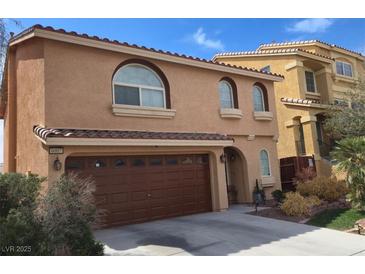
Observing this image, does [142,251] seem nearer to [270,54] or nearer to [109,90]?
[109,90]

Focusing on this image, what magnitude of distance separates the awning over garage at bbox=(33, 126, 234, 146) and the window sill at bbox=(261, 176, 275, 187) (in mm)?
3662

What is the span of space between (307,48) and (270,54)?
4500 millimetres

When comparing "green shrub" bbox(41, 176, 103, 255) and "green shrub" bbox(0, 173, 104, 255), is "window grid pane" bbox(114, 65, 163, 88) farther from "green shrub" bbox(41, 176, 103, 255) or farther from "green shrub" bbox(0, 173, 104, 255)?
"green shrub" bbox(41, 176, 103, 255)

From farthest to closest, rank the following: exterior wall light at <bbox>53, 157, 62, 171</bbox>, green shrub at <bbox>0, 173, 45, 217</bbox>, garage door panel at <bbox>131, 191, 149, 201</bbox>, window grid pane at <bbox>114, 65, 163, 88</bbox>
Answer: window grid pane at <bbox>114, 65, 163, 88</bbox> → garage door panel at <bbox>131, 191, 149, 201</bbox> → exterior wall light at <bbox>53, 157, 62, 171</bbox> → green shrub at <bbox>0, 173, 45, 217</bbox>

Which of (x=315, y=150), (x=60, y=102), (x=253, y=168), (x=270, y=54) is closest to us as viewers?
(x=60, y=102)

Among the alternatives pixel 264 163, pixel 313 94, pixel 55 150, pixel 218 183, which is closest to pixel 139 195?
pixel 55 150

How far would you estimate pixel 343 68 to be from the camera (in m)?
28.9

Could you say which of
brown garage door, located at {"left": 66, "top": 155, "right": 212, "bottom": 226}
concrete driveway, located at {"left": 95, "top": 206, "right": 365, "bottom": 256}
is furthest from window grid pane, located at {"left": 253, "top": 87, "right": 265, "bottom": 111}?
concrete driveway, located at {"left": 95, "top": 206, "right": 365, "bottom": 256}

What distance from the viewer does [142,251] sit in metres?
9.09

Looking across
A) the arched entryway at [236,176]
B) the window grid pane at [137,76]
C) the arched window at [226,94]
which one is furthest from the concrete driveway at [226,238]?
the arched window at [226,94]

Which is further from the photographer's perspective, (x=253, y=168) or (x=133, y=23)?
(x=253, y=168)

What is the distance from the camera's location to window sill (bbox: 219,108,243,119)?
16.5m

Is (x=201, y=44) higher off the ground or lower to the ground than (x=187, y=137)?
higher
